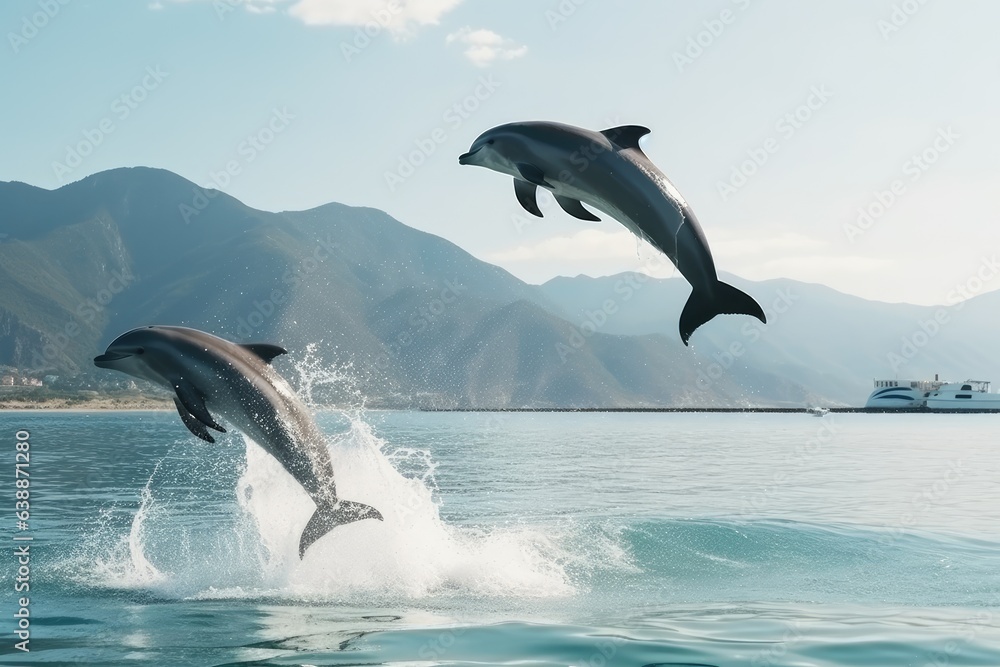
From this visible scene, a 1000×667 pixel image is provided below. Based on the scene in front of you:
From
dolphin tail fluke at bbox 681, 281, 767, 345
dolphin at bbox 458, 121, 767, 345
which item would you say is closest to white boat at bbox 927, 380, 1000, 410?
dolphin tail fluke at bbox 681, 281, 767, 345

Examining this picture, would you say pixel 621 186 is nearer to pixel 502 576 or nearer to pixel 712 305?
pixel 712 305

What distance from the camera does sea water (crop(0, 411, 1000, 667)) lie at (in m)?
11.0

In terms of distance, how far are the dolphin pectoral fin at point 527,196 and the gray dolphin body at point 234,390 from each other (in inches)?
180

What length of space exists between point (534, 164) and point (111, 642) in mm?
7847

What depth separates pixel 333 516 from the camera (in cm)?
1292

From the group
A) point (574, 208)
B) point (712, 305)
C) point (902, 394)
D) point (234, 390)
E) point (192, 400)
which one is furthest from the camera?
point (902, 394)

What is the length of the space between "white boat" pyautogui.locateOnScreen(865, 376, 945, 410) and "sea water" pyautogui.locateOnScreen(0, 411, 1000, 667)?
16319 cm

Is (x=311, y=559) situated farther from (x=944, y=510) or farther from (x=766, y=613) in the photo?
(x=944, y=510)

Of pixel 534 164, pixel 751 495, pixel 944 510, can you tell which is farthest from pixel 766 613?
pixel 751 495

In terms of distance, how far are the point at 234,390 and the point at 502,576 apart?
245 inches

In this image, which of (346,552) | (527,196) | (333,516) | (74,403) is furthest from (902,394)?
(527,196)

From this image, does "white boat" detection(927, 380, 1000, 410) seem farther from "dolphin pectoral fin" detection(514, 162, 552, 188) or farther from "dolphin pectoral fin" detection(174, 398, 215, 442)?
"dolphin pectoral fin" detection(514, 162, 552, 188)

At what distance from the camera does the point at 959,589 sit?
15250 mm

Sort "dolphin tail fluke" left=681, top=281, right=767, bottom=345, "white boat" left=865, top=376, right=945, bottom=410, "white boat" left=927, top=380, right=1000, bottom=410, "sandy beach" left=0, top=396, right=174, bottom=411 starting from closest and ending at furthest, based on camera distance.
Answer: "dolphin tail fluke" left=681, top=281, right=767, bottom=345 < "sandy beach" left=0, top=396, right=174, bottom=411 < "white boat" left=927, top=380, right=1000, bottom=410 < "white boat" left=865, top=376, right=945, bottom=410
